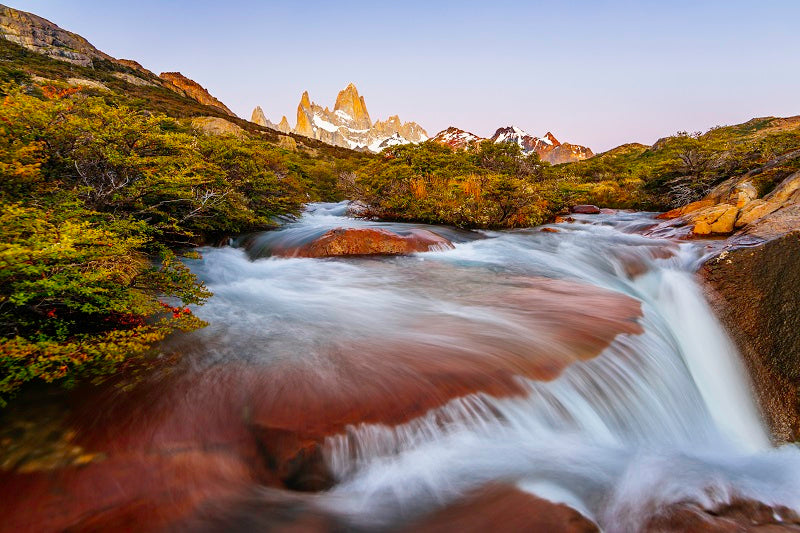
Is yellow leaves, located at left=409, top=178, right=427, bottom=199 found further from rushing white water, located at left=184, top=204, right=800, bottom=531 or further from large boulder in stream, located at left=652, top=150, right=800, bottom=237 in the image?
large boulder in stream, located at left=652, top=150, right=800, bottom=237

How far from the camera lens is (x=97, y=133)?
16.5 ft

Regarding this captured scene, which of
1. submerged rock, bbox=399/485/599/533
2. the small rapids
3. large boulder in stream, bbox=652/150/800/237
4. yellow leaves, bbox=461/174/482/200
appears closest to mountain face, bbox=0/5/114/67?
yellow leaves, bbox=461/174/482/200

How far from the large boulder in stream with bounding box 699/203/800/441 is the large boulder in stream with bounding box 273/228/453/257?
18.3 feet

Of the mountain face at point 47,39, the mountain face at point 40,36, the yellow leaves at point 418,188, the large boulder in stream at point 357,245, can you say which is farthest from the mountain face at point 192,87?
the large boulder in stream at point 357,245

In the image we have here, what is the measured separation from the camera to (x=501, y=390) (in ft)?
10.7

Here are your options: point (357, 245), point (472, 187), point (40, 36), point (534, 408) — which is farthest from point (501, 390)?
point (40, 36)

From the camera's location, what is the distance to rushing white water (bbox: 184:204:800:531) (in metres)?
2.54

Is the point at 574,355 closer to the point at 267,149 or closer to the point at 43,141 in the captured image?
the point at 43,141

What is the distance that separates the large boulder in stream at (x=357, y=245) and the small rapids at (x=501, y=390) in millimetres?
1928

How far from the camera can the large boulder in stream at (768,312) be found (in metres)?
4.24

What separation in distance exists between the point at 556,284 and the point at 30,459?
6574 millimetres

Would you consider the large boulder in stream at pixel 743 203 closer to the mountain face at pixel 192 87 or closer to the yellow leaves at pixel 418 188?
the yellow leaves at pixel 418 188

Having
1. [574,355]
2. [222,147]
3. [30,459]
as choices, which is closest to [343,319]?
[574,355]

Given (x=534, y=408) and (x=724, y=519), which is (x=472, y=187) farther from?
(x=724, y=519)
